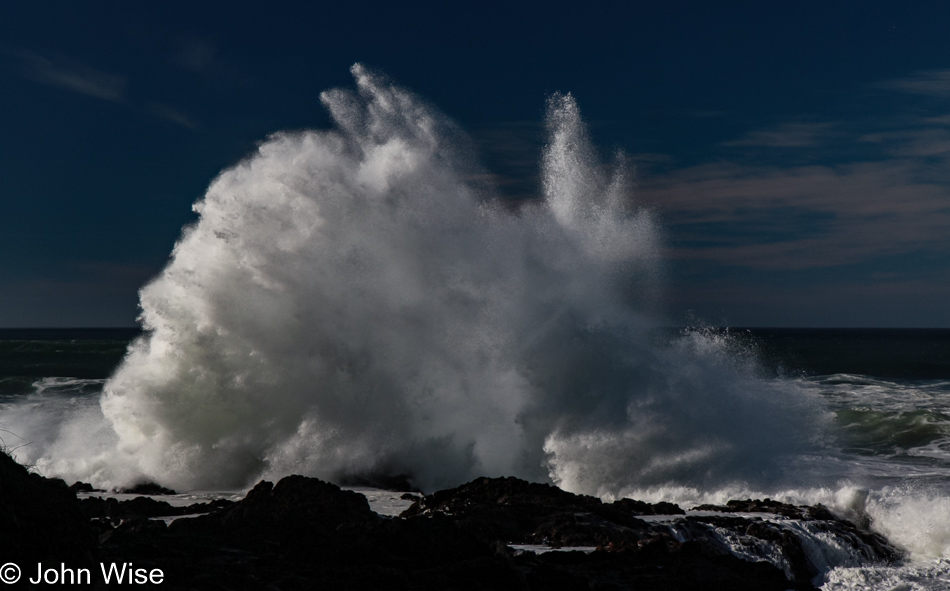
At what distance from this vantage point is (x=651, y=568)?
884 cm

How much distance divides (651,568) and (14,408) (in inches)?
969

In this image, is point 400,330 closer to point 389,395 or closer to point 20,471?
point 389,395

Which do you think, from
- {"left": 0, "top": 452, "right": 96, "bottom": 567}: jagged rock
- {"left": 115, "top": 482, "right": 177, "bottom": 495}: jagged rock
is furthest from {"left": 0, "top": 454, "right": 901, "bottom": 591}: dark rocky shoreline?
{"left": 115, "top": 482, "right": 177, "bottom": 495}: jagged rock

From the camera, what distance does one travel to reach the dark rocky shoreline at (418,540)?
20.2ft
